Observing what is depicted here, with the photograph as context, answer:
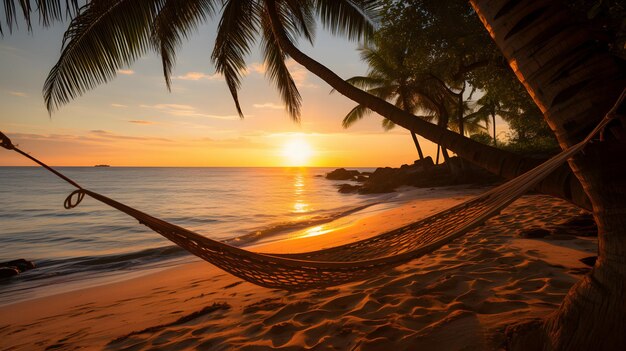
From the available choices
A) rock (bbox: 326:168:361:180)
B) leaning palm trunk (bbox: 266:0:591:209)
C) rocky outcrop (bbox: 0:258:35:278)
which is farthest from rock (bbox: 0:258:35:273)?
rock (bbox: 326:168:361:180)

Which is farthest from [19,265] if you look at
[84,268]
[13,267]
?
[84,268]

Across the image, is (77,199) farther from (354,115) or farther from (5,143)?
(354,115)

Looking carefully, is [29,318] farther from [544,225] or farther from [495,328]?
[544,225]

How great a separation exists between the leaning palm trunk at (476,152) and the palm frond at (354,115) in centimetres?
1390

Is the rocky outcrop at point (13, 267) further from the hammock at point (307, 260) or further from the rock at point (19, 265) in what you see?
the hammock at point (307, 260)

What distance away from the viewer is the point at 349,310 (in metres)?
1.98

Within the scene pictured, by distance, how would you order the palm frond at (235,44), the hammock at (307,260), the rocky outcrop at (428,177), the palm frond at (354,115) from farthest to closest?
1. the palm frond at (354,115)
2. the rocky outcrop at (428,177)
3. the palm frond at (235,44)
4. the hammock at (307,260)

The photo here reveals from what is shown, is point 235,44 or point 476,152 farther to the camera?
point 235,44

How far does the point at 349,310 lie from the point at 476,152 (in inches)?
47.9

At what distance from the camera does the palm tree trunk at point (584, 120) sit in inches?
39.4

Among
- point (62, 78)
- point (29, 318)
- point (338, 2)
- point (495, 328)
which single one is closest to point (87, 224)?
point (29, 318)

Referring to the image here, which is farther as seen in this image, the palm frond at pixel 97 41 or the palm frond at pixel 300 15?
the palm frond at pixel 300 15

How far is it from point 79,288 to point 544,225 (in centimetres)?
603

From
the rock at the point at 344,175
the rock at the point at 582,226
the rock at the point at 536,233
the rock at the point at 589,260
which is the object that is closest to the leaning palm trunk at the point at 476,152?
the rock at the point at 589,260
